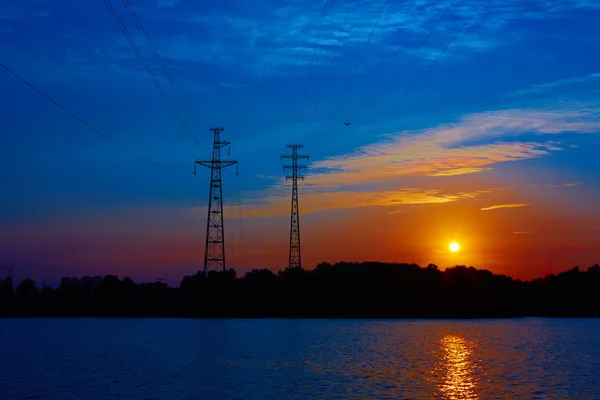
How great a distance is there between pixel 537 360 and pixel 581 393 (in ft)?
103

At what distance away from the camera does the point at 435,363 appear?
7600 cm

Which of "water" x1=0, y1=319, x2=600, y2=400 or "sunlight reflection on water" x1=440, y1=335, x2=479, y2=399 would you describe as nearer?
"water" x1=0, y1=319, x2=600, y2=400

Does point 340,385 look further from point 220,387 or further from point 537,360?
point 537,360

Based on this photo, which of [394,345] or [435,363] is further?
[394,345]

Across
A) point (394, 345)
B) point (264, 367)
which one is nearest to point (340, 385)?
point (264, 367)

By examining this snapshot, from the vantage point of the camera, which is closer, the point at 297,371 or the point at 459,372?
the point at 297,371

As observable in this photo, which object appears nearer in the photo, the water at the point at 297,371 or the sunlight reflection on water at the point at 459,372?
the water at the point at 297,371

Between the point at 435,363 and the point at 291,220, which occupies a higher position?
the point at 291,220

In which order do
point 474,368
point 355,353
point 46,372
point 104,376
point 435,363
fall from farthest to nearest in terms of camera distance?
point 355,353 < point 435,363 < point 474,368 < point 46,372 < point 104,376

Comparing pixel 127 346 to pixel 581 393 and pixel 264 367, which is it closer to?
pixel 264 367

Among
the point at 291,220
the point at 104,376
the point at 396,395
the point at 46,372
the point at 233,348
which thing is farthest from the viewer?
the point at 291,220

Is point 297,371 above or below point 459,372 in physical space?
above

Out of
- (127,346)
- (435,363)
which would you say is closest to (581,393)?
(435,363)

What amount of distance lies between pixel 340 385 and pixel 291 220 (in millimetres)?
50564
